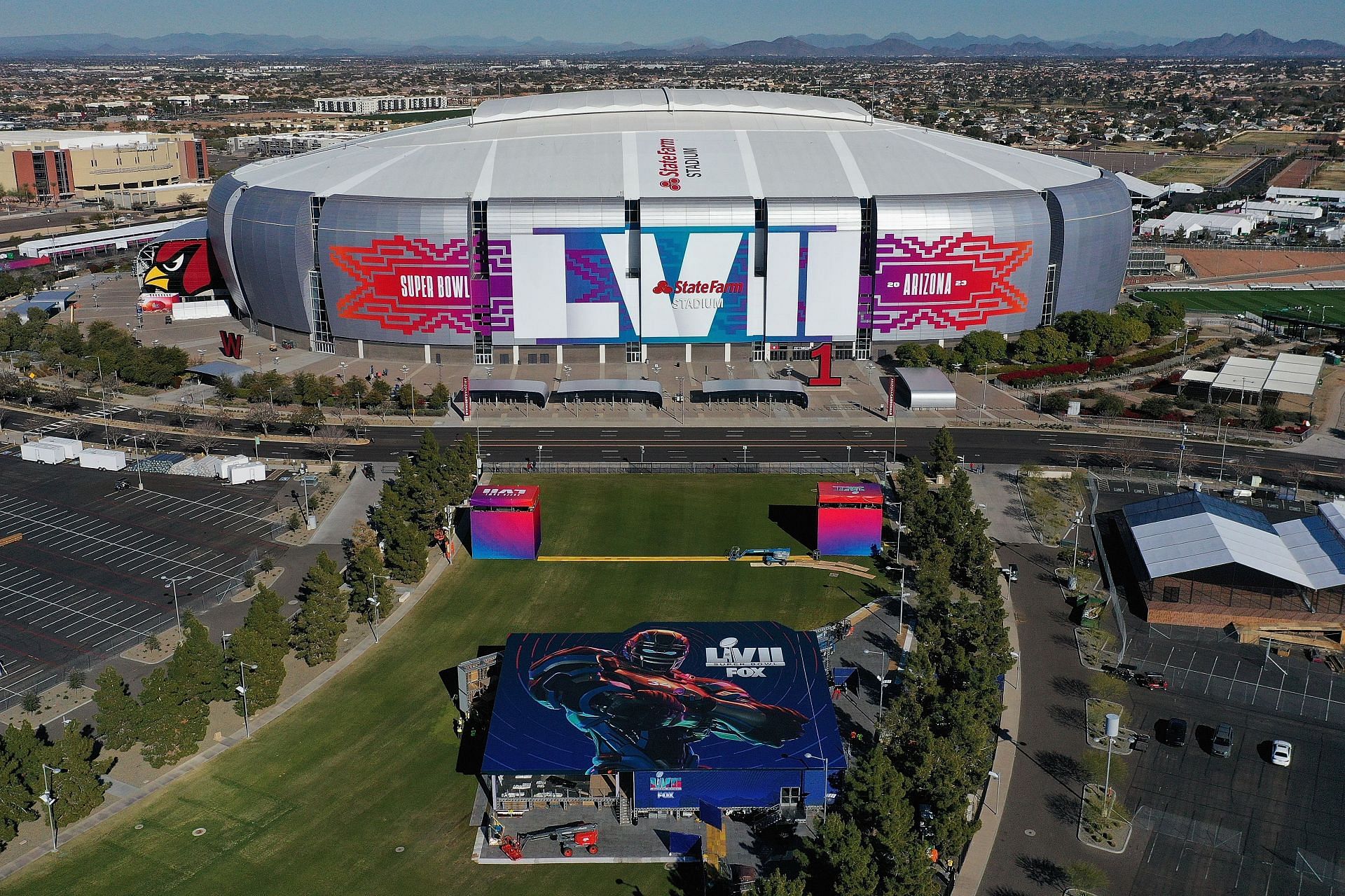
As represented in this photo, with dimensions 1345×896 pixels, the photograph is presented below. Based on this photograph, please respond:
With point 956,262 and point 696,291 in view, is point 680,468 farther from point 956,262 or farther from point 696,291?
point 956,262

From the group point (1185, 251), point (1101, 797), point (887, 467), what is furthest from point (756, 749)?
point (1185, 251)

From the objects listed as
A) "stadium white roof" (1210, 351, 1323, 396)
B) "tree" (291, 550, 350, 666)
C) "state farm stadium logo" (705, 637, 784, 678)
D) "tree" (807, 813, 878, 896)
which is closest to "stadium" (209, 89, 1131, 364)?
"stadium white roof" (1210, 351, 1323, 396)

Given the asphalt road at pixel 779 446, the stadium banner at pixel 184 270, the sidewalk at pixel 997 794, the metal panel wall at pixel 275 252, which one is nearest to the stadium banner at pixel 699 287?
the asphalt road at pixel 779 446

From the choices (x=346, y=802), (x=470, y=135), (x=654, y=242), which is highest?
(x=470, y=135)

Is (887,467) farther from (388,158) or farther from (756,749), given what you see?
(388,158)

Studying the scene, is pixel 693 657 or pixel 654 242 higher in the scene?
pixel 654 242

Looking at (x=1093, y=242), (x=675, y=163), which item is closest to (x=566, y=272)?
(x=675, y=163)
